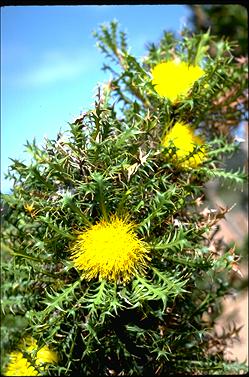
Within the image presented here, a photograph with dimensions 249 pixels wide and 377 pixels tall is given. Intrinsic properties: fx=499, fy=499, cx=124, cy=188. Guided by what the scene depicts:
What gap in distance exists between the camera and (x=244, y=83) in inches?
73.5

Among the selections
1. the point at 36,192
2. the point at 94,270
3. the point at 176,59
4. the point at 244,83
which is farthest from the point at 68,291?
the point at 244,83

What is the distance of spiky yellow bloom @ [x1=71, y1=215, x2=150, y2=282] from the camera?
117 centimetres

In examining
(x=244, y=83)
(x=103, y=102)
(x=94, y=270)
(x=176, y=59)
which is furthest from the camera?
(x=244, y=83)

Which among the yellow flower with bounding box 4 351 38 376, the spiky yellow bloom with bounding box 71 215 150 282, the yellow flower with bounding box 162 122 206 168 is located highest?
the yellow flower with bounding box 162 122 206 168

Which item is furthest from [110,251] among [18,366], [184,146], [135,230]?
[18,366]

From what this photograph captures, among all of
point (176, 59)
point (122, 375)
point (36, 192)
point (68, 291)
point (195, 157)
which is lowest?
point (122, 375)

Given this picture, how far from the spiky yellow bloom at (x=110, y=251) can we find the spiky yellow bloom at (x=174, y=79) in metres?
0.47

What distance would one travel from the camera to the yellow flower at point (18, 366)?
1454 mm

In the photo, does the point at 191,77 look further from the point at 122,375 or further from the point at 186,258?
the point at 122,375

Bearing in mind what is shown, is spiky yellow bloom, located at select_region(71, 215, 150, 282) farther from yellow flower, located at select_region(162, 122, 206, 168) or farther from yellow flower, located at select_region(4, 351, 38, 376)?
yellow flower, located at select_region(4, 351, 38, 376)

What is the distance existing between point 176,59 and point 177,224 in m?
0.64

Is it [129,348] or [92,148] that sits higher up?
[92,148]

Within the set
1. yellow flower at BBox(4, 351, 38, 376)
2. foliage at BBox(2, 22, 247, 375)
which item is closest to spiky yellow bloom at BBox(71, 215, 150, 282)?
foliage at BBox(2, 22, 247, 375)

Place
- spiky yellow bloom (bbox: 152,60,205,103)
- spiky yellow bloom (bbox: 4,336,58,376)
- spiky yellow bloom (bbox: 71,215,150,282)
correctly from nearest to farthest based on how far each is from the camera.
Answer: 1. spiky yellow bloom (bbox: 71,215,150,282)
2. spiky yellow bloom (bbox: 4,336,58,376)
3. spiky yellow bloom (bbox: 152,60,205,103)
